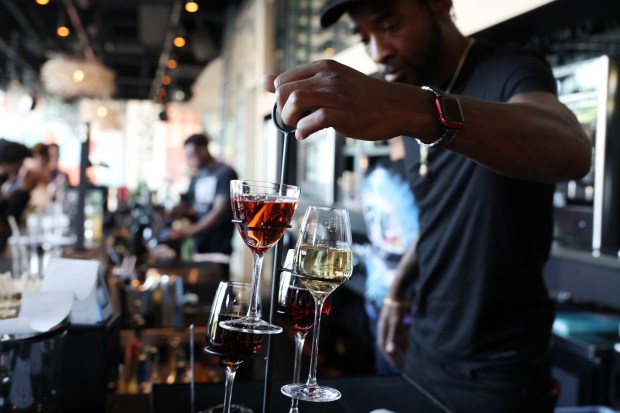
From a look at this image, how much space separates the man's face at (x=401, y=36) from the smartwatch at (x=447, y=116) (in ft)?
2.36

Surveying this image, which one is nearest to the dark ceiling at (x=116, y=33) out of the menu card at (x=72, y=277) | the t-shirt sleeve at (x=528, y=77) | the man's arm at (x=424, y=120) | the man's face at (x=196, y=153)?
the man's face at (x=196, y=153)

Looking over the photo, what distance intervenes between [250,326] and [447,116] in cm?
44

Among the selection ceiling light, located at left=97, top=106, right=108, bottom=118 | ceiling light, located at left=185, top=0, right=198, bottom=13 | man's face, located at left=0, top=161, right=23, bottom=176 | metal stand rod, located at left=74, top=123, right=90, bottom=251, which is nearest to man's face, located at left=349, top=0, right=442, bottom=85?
metal stand rod, located at left=74, top=123, right=90, bottom=251

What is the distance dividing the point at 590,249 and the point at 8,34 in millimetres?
10170

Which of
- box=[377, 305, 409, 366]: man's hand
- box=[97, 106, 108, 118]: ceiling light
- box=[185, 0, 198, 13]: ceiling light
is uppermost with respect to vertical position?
box=[97, 106, 108, 118]: ceiling light

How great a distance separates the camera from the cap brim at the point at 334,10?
5.36 ft

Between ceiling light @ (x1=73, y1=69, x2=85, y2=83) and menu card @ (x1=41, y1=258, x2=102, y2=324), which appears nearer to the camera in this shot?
menu card @ (x1=41, y1=258, x2=102, y2=324)

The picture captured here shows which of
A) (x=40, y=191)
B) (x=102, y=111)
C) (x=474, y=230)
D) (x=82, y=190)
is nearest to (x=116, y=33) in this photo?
(x=102, y=111)

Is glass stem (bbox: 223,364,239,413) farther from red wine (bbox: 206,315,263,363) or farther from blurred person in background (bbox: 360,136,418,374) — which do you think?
blurred person in background (bbox: 360,136,418,374)

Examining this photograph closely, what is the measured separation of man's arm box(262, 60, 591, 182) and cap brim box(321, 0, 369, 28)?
607 millimetres

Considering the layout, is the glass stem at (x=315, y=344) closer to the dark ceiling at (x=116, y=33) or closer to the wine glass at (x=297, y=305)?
the wine glass at (x=297, y=305)

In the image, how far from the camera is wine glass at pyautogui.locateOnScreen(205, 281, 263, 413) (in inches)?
41.1

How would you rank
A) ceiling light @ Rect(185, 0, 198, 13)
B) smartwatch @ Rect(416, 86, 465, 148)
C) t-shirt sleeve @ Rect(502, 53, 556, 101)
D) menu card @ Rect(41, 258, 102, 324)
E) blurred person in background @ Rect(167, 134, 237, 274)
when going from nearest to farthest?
1. smartwatch @ Rect(416, 86, 465, 148)
2. menu card @ Rect(41, 258, 102, 324)
3. t-shirt sleeve @ Rect(502, 53, 556, 101)
4. blurred person in background @ Rect(167, 134, 237, 274)
5. ceiling light @ Rect(185, 0, 198, 13)

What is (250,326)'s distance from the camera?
970mm
